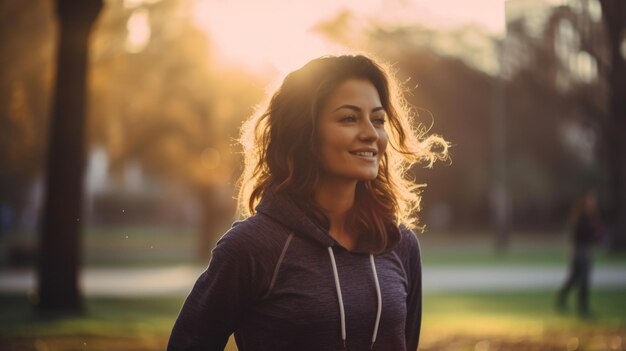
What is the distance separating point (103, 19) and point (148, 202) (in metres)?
45.9

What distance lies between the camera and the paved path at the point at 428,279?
18.3m

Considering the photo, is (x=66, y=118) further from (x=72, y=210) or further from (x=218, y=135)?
(x=218, y=135)

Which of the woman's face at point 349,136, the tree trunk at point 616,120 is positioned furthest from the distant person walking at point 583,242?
the woman's face at point 349,136

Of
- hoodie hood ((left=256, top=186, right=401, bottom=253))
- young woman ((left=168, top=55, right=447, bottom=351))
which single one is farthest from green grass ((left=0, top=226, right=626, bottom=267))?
hoodie hood ((left=256, top=186, right=401, bottom=253))

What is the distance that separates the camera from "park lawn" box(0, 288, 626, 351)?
10.3m

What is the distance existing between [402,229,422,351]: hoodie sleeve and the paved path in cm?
1432

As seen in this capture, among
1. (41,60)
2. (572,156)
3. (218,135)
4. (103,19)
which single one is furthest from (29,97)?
(572,156)

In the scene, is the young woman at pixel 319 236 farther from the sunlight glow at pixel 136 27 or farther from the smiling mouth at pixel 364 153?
the sunlight glow at pixel 136 27

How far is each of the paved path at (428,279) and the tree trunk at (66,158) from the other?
3.63m

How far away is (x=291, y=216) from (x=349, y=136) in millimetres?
306

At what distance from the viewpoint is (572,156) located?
3934cm

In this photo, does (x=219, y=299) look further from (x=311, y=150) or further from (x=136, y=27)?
(x=136, y=27)

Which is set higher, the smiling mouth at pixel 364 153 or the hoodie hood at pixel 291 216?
the smiling mouth at pixel 364 153

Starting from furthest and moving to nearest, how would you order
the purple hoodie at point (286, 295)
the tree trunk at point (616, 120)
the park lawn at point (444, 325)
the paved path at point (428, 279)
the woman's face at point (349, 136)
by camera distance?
1. the tree trunk at point (616, 120)
2. the paved path at point (428, 279)
3. the park lawn at point (444, 325)
4. the woman's face at point (349, 136)
5. the purple hoodie at point (286, 295)
